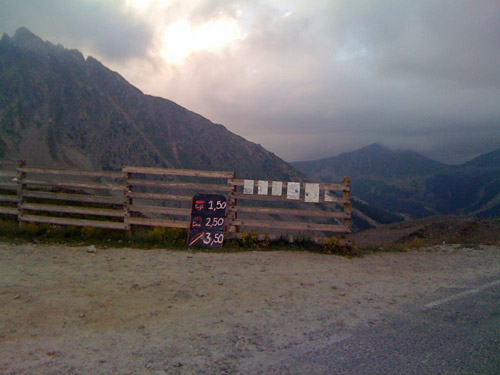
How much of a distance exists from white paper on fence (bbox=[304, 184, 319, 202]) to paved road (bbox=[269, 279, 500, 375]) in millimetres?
4418

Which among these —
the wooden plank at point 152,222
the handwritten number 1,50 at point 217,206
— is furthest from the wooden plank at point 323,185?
the wooden plank at point 152,222

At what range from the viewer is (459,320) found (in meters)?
5.13

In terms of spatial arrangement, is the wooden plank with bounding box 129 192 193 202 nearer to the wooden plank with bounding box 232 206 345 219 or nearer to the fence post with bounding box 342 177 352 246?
the wooden plank with bounding box 232 206 345 219

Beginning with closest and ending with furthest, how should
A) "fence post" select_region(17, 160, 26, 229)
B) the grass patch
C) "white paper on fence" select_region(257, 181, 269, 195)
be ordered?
the grass patch < "white paper on fence" select_region(257, 181, 269, 195) < "fence post" select_region(17, 160, 26, 229)

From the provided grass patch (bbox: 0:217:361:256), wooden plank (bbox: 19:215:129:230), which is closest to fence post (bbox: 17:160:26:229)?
wooden plank (bbox: 19:215:129:230)

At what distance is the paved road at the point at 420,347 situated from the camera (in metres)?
3.79

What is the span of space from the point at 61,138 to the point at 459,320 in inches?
5408

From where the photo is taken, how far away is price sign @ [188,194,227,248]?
9.77m

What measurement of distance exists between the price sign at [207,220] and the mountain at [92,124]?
11143cm

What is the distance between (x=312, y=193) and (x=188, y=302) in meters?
5.02

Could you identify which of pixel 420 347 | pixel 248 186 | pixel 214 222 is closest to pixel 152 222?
pixel 214 222

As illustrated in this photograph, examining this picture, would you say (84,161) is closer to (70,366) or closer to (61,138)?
(61,138)

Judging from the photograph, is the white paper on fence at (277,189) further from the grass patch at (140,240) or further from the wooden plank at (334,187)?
the grass patch at (140,240)

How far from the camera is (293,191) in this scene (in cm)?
970
